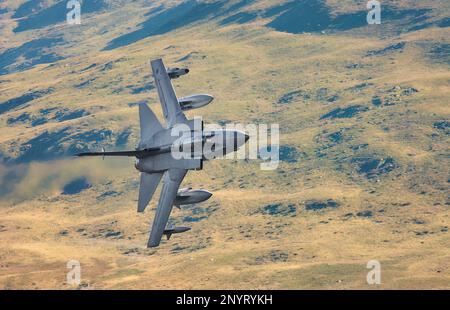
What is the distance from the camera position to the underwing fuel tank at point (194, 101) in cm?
11112

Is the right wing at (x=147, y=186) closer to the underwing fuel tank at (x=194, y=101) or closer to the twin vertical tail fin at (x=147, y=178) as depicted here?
the twin vertical tail fin at (x=147, y=178)

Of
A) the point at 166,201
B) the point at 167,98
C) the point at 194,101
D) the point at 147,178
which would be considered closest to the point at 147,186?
the point at 147,178

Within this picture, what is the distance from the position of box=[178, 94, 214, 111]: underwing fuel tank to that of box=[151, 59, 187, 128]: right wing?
30.1 inches

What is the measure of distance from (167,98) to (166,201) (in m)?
14.0

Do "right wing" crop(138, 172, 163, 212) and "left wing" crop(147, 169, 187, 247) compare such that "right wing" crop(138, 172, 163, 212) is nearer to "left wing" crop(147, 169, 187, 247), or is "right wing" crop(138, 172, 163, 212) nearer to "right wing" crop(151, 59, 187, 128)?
"left wing" crop(147, 169, 187, 247)

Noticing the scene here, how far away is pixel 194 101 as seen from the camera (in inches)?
4390

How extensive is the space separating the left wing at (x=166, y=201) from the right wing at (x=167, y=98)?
20.9ft

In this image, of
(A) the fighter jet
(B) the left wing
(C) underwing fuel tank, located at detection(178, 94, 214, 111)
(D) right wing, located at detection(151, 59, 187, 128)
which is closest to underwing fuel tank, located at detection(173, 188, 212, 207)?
(A) the fighter jet

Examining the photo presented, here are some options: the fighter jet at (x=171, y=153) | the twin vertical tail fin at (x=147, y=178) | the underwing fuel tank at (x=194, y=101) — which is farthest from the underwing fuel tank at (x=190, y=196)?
the underwing fuel tank at (x=194, y=101)
